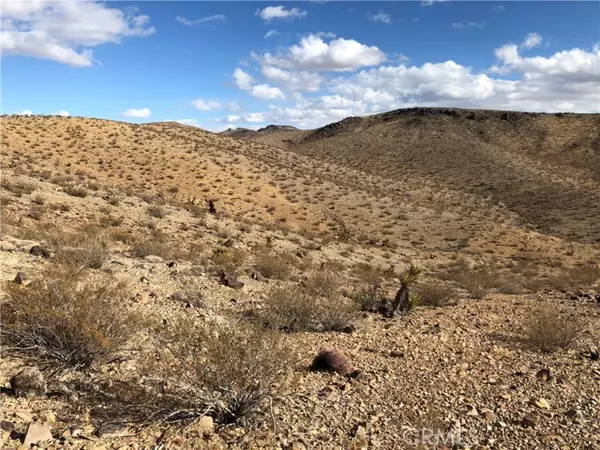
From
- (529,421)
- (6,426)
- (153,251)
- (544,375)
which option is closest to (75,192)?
(153,251)

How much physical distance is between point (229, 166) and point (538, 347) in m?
33.3

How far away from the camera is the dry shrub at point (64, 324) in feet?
18.7

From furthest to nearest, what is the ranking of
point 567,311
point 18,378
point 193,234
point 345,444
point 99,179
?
point 99,179
point 193,234
point 567,311
point 18,378
point 345,444

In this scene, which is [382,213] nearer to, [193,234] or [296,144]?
[193,234]

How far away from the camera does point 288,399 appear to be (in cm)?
548

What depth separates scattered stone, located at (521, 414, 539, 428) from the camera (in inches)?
206

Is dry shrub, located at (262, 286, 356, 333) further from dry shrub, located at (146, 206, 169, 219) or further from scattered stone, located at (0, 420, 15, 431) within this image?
dry shrub, located at (146, 206, 169, 219)

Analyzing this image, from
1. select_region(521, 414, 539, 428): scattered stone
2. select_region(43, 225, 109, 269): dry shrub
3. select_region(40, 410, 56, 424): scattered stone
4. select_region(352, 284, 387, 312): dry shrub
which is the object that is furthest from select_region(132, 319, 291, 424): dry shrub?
select_region(352, 284, 387, 312): dry shrub

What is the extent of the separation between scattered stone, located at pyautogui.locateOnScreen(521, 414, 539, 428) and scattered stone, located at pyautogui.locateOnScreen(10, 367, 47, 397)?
16.5 ft

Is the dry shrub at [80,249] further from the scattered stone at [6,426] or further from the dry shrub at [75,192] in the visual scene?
the dry shrub at [75,192]

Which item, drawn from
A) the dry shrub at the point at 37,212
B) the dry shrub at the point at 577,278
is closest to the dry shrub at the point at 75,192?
the dry shrub at the point at 37,212

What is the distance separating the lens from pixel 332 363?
6.49m

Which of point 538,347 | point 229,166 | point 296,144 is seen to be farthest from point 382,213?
point 296,144

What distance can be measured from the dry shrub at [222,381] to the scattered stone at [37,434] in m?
0.86
